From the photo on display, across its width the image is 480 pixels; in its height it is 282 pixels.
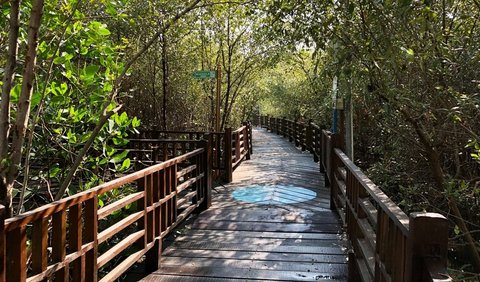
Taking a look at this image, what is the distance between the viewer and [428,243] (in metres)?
1.48

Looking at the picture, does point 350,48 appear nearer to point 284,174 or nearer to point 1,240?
point 1,240

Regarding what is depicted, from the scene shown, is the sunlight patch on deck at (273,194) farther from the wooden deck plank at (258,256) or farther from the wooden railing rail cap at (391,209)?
the wooden railing rail cap at (391,209)

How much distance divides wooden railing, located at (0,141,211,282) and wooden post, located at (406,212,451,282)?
1425 mm

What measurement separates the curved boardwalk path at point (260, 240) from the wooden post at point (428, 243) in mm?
1745

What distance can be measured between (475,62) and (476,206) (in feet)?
3.80

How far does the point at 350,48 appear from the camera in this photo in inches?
118

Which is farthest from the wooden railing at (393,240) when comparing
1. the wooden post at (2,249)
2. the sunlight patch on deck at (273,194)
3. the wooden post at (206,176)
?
the sunlight patch on deck at (273,194)

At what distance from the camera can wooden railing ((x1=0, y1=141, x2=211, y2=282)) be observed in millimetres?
1677

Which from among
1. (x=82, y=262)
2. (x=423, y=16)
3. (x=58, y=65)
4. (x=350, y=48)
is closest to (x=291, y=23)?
(x=350, y=48)

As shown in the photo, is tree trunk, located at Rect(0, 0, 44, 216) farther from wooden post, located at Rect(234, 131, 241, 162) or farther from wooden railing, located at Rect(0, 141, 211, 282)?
wooden post, located at Rect(234, 131, 241, 162)

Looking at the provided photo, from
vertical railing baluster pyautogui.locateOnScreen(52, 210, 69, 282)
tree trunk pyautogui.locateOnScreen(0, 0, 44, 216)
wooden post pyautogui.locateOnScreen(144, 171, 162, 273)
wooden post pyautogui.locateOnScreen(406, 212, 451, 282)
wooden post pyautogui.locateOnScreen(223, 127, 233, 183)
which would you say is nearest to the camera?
wooden post pyautogui.locateOnScreen(406, 212, 451, 282)

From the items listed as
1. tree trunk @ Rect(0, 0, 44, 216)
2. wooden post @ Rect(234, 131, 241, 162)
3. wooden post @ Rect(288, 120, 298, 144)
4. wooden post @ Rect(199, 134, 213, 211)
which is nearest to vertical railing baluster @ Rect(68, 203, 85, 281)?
tree trunk @ Rect(0, 0, 44, 216)

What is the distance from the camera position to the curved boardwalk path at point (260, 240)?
3.29 m

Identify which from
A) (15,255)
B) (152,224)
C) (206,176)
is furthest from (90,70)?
(206,176)
